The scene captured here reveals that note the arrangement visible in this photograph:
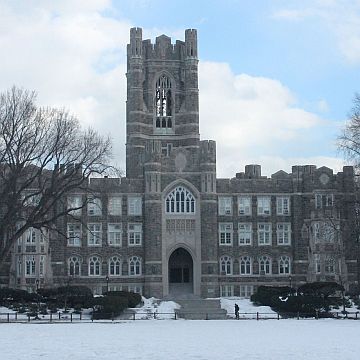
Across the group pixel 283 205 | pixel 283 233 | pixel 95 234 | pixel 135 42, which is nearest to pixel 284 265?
pixel 283 233

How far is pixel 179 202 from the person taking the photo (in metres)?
93.6

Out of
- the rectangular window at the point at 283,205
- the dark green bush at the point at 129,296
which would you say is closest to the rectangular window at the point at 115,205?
the rectangular window at the point at 283,205

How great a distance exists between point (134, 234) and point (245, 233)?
11.4 meters

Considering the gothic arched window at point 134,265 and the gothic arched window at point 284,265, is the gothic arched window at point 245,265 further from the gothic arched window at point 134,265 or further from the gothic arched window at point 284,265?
the gothic arched window at point 134,265

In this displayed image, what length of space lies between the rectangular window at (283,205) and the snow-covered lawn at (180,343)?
4354cm

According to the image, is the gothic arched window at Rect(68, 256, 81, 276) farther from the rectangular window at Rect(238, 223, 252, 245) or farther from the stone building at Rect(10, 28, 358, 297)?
the rectangular window at Rect(238, 223, 252, 245)

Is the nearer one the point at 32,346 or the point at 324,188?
the point at 32,346

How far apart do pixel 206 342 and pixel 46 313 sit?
28014mm

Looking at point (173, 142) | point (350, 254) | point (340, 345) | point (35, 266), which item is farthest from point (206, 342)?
point (173, 142)

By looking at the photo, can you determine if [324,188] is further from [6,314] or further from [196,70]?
[6,314]

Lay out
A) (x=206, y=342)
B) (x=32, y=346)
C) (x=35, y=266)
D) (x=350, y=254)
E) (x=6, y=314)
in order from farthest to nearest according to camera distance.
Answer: (x=35, y=266) < (x=350, y=254) < (x=6, y=314) < (x=206, y=342) < (x=32, y=346)

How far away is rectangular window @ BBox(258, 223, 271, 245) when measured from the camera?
313 ft

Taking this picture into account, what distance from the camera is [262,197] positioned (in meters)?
95.9

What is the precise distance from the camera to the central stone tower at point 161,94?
10831cm
